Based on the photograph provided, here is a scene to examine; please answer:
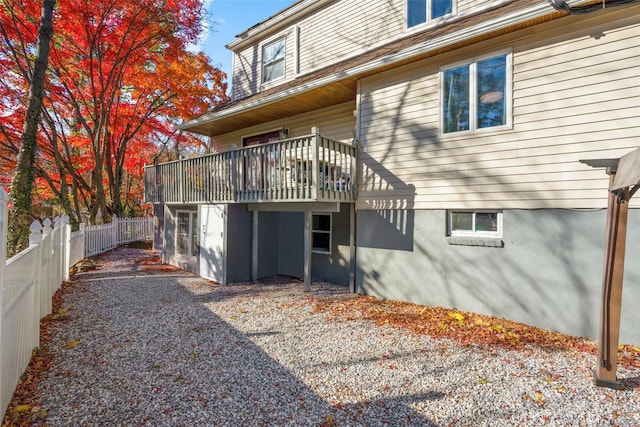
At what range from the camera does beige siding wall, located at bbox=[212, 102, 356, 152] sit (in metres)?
7.96

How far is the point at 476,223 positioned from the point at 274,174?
4089mm

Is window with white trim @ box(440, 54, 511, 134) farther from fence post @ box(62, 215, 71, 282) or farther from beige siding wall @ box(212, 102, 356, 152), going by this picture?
fence post @ box(62, 215, 71, 282)

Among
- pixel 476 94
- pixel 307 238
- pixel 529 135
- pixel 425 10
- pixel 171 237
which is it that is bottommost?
pixel 171 237

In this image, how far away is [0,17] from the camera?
406 inches

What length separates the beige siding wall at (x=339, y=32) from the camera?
301 inches

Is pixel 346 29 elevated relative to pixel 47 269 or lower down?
elevated

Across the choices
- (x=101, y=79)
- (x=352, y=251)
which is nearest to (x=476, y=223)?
(x=352, y=251)

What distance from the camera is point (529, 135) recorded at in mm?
5125

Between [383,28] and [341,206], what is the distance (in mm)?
4518

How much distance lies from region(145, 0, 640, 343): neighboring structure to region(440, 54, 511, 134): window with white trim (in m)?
0.02

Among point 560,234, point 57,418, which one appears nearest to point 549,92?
point 560,234

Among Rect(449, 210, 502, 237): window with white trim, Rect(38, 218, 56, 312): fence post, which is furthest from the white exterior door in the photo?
Rect(449, 210, 502, 237): window with white trim

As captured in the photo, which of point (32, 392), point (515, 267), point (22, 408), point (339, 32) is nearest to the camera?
point (22, 408)

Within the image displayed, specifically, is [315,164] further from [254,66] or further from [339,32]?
[254,66]
